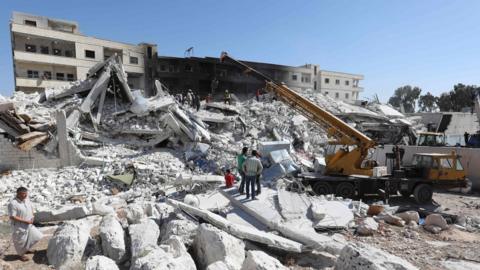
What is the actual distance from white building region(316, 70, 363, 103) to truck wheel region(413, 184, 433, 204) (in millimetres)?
33506

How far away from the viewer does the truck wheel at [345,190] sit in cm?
970

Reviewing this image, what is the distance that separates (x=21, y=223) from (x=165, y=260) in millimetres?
2447

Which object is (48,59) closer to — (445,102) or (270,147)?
(270,147)

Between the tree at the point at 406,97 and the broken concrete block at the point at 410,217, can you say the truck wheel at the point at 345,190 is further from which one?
the tree at the point at 406,97

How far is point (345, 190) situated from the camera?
31.9 feet

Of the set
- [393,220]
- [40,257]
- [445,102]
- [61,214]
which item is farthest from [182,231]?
[445,102]

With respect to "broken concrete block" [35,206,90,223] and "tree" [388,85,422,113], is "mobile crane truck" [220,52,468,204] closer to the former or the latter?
"broken concrete block" [35,206,90,223]

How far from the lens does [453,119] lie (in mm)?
25828

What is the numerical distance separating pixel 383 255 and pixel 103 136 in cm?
1177

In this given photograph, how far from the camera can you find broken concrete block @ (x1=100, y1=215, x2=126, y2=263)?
4.35 meters

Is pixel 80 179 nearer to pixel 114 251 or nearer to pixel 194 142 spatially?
pixel 194 142

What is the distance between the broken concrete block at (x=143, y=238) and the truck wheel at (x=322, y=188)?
6.23 metres

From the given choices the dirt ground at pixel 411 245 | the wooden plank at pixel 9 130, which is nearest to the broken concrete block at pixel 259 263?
the dirt ground at pixel 411 245

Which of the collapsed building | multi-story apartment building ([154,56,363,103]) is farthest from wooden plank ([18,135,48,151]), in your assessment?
multi-story apartment building ([154,56,363,103])
